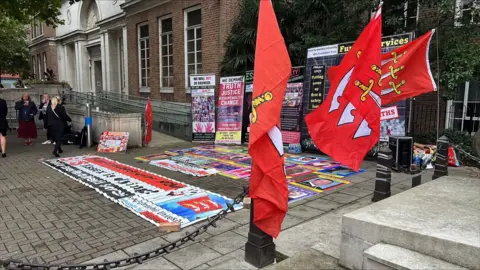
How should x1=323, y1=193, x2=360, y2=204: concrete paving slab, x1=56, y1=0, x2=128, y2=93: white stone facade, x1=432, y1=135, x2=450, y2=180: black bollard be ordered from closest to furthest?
x1=323, y1=193, x2=360, y2=204: concrete paving slab → x1=432, y1=135, x2=450, y2=180: black bollard → x1=56, y1=0, x2=128, y2=93: white stone facade

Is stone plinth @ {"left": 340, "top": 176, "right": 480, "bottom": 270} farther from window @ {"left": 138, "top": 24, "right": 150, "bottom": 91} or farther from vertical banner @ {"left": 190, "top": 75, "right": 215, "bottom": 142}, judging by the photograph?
window @ {"left": 138, "top": 24, "right": 150, "bottom": 91}

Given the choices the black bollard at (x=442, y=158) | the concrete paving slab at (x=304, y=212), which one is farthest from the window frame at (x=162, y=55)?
the black bollard at (x=442, y=158)

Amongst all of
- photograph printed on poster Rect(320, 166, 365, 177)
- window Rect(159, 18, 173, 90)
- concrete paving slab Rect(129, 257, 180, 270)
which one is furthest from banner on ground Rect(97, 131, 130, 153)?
concrete paving slab Rect(129, 257, 180, 270)

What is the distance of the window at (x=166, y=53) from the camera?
16.6 m

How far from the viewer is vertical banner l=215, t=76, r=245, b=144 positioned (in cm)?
1165

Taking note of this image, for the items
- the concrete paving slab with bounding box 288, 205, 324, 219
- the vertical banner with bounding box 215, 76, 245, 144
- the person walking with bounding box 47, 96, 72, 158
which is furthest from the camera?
the vertical banner with bounding box 215, 76, 245, 144

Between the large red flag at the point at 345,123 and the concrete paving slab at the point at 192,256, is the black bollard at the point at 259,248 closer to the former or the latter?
the concrete paving slab at the point at 192,256

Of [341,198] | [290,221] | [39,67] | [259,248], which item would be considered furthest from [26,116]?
[39,67]

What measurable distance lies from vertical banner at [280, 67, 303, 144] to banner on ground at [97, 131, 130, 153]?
15.7 ft

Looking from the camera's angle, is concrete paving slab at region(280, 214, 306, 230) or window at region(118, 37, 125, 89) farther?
window at region(118, 37, 125, 89)

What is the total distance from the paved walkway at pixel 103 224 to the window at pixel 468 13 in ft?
11.7

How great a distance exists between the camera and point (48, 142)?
12.6m

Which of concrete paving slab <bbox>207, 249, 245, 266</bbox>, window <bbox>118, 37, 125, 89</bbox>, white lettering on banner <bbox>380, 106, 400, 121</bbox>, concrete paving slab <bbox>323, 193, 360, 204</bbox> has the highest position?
window <bbox>118, 37, 125, 89</bbox>

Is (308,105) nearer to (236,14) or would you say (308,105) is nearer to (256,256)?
(236,14)
